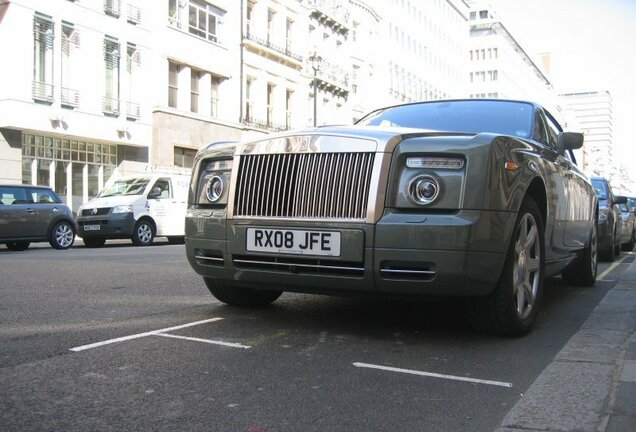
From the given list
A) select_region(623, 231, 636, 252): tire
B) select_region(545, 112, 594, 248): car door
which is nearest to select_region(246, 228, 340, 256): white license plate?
select_region(545, 112, 594, 248): car door

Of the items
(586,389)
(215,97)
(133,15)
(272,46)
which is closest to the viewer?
(586,389)

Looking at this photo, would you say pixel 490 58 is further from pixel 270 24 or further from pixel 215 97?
pixel 215 97

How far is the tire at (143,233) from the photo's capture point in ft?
55.6

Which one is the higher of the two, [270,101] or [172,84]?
[270,101]

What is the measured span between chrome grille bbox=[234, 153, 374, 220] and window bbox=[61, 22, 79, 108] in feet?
70.3

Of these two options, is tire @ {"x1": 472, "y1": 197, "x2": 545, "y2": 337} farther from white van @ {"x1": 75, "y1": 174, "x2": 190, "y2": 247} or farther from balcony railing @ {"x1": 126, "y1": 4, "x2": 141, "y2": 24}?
balcony railing @ {"x1": 126, "y1": 4, "x2": 141, "y2": 24}

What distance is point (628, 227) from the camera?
1559 centimetres

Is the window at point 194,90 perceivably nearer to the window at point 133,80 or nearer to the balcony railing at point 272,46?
the window at point 133,80

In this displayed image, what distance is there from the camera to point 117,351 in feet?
12.1

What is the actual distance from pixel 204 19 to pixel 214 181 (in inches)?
1140

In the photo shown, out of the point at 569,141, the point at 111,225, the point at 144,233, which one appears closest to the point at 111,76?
the point at 144,233

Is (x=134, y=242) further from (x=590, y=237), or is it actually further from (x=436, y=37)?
(x=436, y=37)

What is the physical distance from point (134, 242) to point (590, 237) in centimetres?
1263

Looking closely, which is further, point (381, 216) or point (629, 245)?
point (629, 245)
